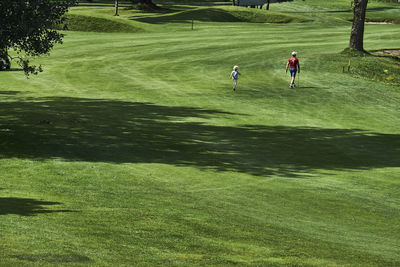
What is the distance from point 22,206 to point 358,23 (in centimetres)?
4289

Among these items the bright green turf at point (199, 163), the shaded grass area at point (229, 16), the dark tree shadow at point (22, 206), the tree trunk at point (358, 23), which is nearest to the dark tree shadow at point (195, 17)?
the shaded grass area at point (229, 16)

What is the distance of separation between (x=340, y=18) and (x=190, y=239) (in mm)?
95377

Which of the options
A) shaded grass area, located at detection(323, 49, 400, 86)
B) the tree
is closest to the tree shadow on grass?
the tree

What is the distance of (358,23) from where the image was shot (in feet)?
176

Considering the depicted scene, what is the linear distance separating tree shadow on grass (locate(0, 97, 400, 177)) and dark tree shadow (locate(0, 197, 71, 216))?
657 cm

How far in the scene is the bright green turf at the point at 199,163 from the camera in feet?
42.8

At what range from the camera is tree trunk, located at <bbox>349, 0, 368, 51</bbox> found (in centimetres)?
5341

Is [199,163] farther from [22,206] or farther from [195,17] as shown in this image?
[195,17]

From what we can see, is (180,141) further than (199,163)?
Yes

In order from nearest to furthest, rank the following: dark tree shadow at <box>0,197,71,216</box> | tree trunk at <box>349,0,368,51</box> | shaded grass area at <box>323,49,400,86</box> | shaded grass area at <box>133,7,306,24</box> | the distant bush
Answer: dark tree shadow at <box>0,197,71,216</box> → shaded grass area at <box>323,49,400,86</box> → tree trunk at <box>349,0,368,51</box> → the distant bush → shaded grass area at <box>133,7,306,24</box>

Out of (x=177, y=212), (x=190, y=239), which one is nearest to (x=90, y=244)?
(x=190, y=239)

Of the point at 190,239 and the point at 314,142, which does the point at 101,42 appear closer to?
the point at 314,142

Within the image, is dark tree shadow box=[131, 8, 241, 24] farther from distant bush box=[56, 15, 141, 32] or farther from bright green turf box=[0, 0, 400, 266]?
bright green turf box=[0, 0, 400, 266]

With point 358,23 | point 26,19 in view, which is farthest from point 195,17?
point 26,19
